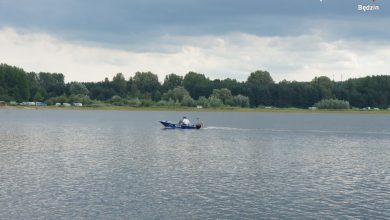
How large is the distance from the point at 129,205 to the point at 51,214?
265 inches

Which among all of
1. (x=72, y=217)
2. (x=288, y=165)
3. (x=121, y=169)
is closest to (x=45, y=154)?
(x=121, y=169)

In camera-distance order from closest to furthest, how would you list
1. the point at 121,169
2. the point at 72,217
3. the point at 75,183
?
the point at 72,217, the point at 75,183, the point at 121,169

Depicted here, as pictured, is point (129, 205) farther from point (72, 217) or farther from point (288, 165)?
point (288, 165)

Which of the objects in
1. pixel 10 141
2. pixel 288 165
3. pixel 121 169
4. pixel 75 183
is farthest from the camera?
pixel 10 141

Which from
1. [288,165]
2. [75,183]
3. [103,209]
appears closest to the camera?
[103,209]

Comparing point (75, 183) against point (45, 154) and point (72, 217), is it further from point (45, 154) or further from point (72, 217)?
point (45, 154)

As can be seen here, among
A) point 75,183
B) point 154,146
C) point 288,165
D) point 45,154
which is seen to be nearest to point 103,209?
point 75,183

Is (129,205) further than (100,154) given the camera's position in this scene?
No

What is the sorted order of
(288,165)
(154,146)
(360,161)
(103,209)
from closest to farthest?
(103,209), (288,165), (360,161), (154,146)

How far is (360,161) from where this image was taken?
76.6 metres

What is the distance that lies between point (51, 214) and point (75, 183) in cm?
1309

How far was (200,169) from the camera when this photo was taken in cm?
6525

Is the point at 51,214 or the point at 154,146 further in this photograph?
the point at 154,146

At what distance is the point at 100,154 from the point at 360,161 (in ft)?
128
